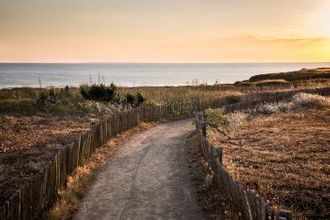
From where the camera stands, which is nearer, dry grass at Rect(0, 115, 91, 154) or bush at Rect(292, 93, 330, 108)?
dry grass at Rect(0, 115, 91, 154)

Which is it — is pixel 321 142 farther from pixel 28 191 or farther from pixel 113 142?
pixel 28 191

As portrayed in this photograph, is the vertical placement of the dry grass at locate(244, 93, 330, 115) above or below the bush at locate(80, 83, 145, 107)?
below

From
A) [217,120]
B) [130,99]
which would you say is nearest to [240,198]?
[217,120]

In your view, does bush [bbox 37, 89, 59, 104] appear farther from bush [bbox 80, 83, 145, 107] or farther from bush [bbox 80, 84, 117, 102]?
bush [bbox 80, 84, 117, 102]

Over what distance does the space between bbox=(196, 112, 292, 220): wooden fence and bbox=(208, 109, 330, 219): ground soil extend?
4.61 ft

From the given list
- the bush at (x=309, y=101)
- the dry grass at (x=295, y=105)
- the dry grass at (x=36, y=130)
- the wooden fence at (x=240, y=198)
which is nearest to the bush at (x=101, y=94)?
the dry grass at (x=36, y=130)

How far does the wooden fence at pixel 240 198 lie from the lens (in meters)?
7.63

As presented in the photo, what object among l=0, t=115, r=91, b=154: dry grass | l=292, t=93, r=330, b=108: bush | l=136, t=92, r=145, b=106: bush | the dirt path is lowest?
the dirt path

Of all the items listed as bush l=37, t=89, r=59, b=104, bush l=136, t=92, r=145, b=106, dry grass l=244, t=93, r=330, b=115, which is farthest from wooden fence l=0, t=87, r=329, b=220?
Answer: dry grass l=244, t=93, r=330, b=115

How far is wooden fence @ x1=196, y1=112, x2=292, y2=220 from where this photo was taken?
763 cm

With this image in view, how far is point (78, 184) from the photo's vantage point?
1310 centimetres

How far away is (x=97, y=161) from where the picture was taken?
16.6 metres

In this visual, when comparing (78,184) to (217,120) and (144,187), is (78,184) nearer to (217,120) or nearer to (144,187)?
(144,187)

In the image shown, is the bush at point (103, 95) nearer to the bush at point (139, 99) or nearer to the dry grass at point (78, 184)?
the bush at point (139, 99)
